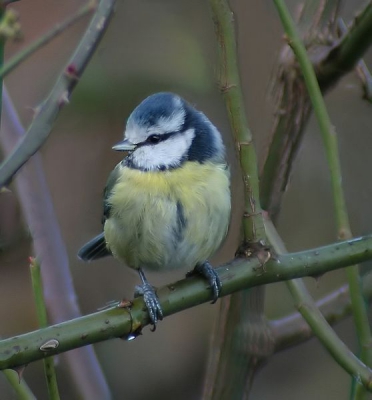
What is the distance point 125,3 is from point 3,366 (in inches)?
104

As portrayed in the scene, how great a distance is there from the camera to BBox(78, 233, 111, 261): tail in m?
2.42

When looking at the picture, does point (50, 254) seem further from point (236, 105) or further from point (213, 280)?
point (236, 105)

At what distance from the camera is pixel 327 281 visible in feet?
12.2

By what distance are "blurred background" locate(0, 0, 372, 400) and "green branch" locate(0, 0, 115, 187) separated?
1903 millimetres

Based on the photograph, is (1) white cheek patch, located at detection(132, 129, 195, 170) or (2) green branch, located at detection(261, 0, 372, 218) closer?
(2) green branch, located at detection(261, 0, 372, 218)

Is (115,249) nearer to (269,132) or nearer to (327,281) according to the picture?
(269,132)

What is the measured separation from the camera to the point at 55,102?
1.38m

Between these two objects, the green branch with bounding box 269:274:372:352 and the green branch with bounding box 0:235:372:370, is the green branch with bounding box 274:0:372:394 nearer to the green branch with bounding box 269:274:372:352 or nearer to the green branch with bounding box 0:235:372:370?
the green branch with bounding box 0:235:372:370

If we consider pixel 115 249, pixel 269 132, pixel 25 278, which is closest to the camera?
pixel 269 132

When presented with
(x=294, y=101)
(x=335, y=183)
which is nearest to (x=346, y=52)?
(x=294, y=101)

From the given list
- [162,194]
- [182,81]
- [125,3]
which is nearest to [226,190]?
[162,194]

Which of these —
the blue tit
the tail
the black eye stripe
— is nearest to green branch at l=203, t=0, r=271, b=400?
the blue tit

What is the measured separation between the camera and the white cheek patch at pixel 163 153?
6.65 ft

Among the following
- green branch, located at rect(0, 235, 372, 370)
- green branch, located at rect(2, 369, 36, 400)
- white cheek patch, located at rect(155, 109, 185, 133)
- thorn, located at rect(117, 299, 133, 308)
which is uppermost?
white cheek patch, located at rect(155, 109, 185, 133)
